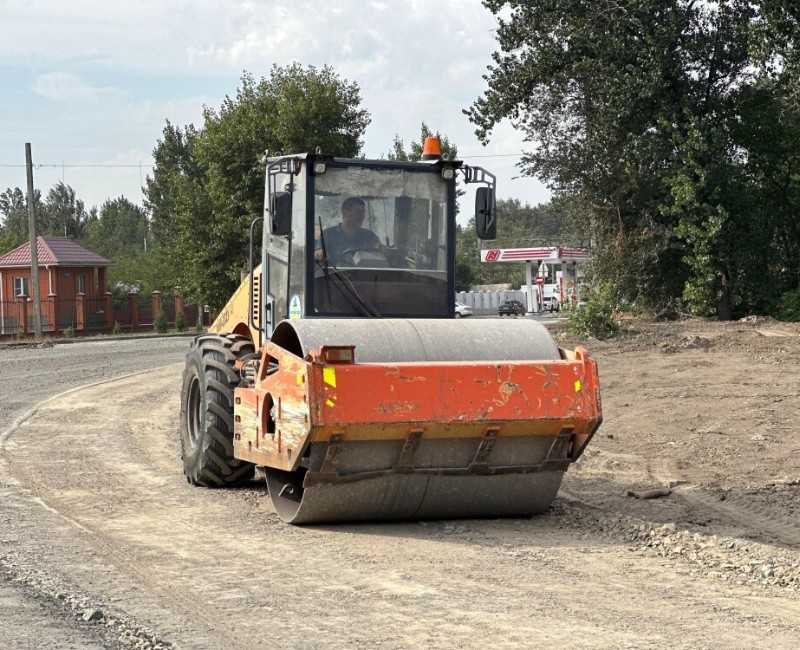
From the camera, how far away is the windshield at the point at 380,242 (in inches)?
386

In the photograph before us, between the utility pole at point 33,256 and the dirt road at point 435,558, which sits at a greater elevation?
the utility pole at point 33,256

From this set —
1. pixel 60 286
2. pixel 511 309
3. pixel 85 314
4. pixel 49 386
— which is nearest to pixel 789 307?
pixel 49 386

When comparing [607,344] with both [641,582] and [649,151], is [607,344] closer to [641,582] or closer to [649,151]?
[649,151]

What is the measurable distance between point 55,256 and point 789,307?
3653 centimetres

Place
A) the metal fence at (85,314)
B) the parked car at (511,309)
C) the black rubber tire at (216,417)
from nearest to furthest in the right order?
the black rubber tire at (216,417)
the metal fence at (85,314)
the parked car at (511,309)

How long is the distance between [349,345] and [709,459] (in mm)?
5677

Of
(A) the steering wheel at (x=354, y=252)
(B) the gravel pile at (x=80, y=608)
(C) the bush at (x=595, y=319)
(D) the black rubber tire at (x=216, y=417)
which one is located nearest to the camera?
A: (B) the gravel pile at (x=80, y=608)

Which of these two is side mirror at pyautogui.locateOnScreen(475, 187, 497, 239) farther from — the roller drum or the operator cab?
the roller drum

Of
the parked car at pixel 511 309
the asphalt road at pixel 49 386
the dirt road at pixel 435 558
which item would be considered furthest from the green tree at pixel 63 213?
Answer: the dirt road at pixel 435 558

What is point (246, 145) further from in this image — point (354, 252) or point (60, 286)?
point (354, 252)

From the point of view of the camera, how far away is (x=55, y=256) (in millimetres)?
55781

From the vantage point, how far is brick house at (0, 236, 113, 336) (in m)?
49.8

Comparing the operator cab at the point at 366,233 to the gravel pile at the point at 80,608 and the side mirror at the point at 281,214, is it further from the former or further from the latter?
the gravel pile at the point at 80,608

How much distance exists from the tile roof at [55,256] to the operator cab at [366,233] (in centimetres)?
4747
